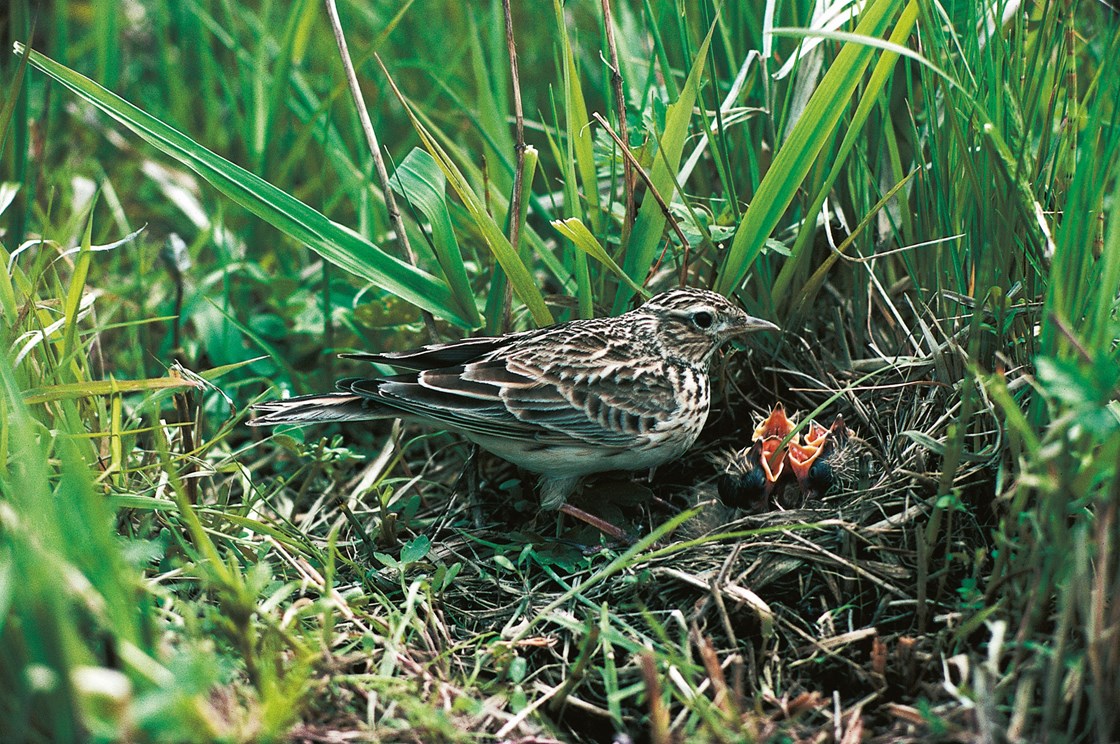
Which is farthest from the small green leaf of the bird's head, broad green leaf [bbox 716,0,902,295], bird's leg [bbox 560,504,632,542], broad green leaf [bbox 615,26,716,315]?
Result: broad green leaf [bbox 716,0,902,295]

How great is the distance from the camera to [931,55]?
3.36m

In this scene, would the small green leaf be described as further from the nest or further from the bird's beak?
the bird's beak

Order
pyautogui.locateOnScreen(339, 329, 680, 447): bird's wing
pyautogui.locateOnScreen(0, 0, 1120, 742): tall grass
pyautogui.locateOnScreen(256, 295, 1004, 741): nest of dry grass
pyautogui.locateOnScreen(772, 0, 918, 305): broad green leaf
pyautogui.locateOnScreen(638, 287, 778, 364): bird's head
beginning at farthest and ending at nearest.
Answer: pyautogui.locateOnScreen(638, 287, 778, 364): bird's head < pyautogui.locateOnScreen(339, 329, 680, 447): bird's wing < pyautogui.locateOnScreen(772, 0, 918, 305): broad green leaf < pyautogui.locateOnScreen(256, 295, 1004, 741): nest of dry grass < pyautogui.locateOnScreen(0, 0, 1120, 742): tall grass

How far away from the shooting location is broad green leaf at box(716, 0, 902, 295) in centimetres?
333

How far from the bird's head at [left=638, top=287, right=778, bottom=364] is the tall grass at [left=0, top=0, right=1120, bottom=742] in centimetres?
14

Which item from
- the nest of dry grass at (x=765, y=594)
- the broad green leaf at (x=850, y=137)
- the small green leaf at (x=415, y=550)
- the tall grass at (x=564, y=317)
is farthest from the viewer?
the small green leaf at (x=415, y=550)

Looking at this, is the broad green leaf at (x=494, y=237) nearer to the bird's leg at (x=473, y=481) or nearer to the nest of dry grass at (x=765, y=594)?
the bird's leg at (x=473, y=481)

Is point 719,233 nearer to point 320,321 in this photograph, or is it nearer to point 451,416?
point 451,416

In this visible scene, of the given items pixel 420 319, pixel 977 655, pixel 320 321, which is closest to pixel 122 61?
pixel 320 321

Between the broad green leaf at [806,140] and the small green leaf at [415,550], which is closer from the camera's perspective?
the broad green leaf at [806,140]

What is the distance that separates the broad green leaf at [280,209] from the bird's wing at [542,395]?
0.33m

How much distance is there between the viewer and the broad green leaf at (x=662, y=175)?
353 centimetres

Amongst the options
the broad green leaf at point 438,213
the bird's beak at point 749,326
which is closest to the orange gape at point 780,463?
the bird's beak at point 749,326

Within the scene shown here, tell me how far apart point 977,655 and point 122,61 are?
19.8 feet
